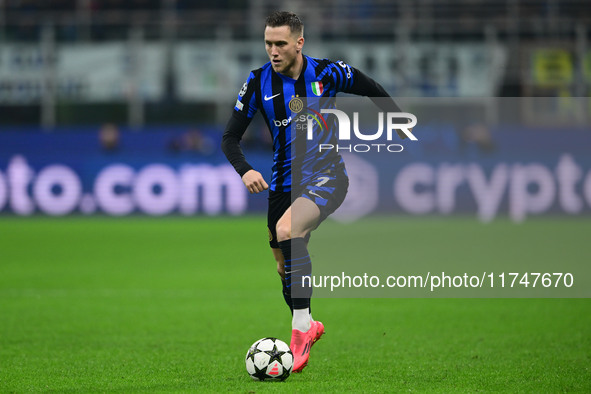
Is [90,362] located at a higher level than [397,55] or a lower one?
lower

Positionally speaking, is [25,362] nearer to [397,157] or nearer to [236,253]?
[236,253]

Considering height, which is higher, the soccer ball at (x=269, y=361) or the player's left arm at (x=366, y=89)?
the player's left arm at (x=366, y=89)

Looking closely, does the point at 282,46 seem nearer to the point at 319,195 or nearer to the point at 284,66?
the point at 284,66

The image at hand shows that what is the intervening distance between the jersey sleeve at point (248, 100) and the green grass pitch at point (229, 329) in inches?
62.0

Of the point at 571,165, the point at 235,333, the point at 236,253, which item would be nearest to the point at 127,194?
the point at 236,253

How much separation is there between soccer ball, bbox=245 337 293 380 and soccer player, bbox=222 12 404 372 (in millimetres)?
237

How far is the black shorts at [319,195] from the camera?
17.3 feet

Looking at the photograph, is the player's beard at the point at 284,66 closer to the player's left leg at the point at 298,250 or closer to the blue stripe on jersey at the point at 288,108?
the blue stripe on jersey at the point at 288,108

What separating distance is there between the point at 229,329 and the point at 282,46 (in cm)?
287

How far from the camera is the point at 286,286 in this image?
214 inches

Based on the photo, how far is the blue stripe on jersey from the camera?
5.27m

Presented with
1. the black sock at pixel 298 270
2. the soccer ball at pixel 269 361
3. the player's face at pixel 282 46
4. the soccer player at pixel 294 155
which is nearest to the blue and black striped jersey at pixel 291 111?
the soccer player at pixel 294 155

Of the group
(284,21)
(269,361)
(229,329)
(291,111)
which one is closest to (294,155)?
(291,111)

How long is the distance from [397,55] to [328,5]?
289cm
